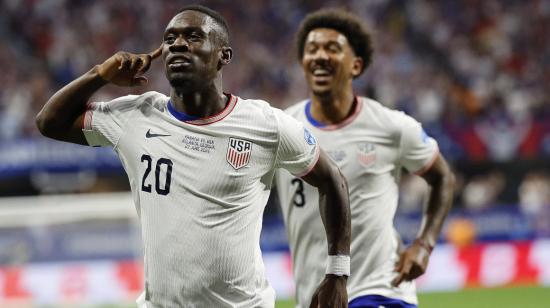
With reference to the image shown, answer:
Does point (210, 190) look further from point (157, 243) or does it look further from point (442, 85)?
point (442, 85)

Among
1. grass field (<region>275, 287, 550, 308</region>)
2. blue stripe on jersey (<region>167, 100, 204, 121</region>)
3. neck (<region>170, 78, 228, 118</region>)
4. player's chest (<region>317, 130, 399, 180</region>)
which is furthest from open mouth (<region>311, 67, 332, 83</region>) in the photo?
grass field (<region>275, 287, 550, 308</region>)

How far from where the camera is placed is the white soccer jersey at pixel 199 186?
4488mm

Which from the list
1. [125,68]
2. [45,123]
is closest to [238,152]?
[125,68]

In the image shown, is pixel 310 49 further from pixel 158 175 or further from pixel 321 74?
pixel 158 175

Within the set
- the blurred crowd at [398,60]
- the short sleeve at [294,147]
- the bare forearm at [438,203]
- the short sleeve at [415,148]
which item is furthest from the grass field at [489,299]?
the short sleeve at [294,147]

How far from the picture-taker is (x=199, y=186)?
14.8 feet

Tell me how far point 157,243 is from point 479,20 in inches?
743

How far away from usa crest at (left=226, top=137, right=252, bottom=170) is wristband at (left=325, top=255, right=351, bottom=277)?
704 mm

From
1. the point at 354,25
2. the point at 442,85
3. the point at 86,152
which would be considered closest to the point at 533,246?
the point at 442,85

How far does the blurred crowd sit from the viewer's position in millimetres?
Result: 17812

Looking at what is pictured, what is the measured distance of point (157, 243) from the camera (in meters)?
4.52

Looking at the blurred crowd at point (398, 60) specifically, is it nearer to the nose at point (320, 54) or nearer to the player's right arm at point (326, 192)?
the nose at point (320, 54)

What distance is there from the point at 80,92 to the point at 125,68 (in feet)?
0.81

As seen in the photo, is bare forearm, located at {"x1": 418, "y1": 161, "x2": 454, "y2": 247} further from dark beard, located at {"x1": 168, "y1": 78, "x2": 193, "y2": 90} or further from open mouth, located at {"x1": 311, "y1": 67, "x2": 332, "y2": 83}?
dark beard, located at {"x1": 168, "y1": 78, "x2": 193, "y2": 90}
